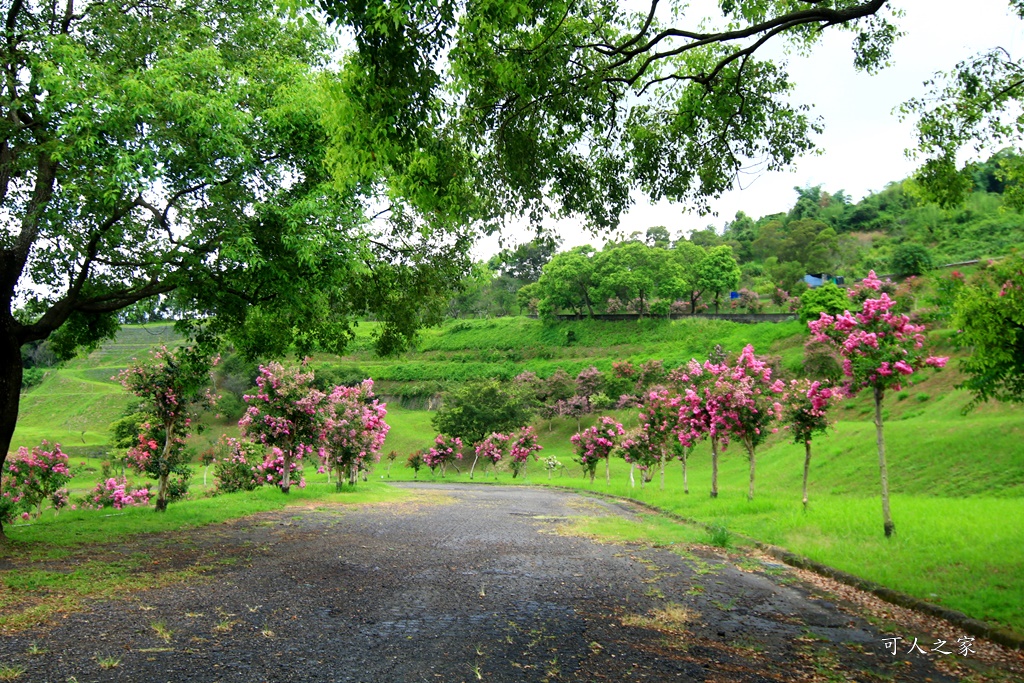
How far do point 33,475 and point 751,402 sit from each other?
65.8 ft

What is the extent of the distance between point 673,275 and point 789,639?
62906mm

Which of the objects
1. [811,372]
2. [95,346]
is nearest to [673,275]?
[811,372]

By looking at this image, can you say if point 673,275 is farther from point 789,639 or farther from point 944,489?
point 789,639

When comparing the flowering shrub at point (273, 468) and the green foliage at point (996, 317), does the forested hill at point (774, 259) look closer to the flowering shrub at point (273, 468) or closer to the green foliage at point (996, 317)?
the flowering shrub at point (273, 468)

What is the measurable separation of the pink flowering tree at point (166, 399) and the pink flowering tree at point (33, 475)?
11.4 ft

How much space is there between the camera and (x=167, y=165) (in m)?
8.74

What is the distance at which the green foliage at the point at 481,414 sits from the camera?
145ft

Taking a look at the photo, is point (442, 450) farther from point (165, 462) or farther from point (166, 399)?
point (166, 399)

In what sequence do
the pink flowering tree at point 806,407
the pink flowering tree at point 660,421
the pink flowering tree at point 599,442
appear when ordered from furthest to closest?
the pink flowering tree at point 599,442, the pink flowering tree at point 660,421, the pink flowering tree at point 806,407

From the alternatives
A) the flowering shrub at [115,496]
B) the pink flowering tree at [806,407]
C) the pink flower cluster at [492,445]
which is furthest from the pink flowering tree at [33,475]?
the pink flower cluster at [492,445]

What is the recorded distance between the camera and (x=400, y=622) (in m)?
5.67

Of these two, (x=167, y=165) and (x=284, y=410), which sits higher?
(x=167, y=165)

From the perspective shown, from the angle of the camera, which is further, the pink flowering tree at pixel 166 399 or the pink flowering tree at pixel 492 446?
the pink flowering tree at pixel 492 446

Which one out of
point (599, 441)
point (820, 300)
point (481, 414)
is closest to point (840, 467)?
point (599, 441)
